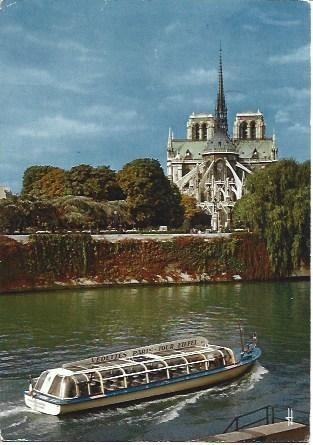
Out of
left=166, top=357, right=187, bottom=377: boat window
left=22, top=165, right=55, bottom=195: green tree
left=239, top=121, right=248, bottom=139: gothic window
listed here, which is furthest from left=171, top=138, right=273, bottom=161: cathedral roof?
left=166, top=357, right=187, bottom=377: boat window

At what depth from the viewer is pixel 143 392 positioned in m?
8.18

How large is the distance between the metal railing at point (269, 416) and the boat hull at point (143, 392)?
1094mm

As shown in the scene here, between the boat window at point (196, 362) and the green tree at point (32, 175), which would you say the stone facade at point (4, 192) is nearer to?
the green tree at point (32, 175)

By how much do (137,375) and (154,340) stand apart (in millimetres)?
1524

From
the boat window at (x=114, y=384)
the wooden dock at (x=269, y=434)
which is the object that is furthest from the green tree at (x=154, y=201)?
the wooden dock at (x=269, y=434)

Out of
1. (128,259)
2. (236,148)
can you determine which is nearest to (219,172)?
(236,148)

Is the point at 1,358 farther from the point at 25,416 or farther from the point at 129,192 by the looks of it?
the point at 129,192

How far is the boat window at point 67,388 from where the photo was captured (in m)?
7.69

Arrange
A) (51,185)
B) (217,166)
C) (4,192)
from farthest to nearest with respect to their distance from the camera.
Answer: (217,166) → (51,185) → (4,192)

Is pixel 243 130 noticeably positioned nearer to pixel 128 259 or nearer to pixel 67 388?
pixel 128 259

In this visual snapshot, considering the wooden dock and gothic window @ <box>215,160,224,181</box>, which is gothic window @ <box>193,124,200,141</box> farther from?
the wooden dock

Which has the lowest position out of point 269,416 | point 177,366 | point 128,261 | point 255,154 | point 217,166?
point 269,416

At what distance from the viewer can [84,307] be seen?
12.2 meters

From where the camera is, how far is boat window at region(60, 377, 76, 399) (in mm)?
7691
